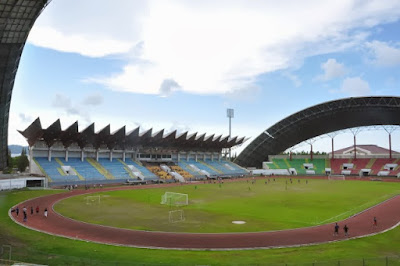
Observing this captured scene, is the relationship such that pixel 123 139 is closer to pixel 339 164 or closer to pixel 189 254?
pixel 189 254

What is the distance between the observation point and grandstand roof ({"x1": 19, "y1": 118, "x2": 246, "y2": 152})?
2862 inches

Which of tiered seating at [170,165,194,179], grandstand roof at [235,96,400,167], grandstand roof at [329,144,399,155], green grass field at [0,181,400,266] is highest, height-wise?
grandstand roof at [235,96,400,167]

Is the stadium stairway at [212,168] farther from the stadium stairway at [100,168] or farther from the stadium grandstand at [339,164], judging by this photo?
the stadium stairway at [100,168]

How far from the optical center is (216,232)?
29.1 meters

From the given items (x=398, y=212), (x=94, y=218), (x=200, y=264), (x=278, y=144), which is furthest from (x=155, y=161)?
(x=200, y=264)

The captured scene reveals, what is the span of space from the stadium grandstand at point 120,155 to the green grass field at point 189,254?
46467 millimetres

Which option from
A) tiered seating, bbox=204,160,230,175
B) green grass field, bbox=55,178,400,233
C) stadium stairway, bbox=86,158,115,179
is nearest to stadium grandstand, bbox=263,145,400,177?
tiered seating, bbox=204,160,230,175

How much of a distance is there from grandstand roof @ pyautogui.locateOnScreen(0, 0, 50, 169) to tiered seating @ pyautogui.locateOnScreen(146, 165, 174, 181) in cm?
4604

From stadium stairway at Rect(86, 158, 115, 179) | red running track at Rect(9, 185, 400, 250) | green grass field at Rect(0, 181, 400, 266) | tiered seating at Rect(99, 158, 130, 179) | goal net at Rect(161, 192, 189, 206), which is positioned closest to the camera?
green grass field at Rect(0, 181, 400, 266)

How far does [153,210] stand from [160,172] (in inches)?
2002

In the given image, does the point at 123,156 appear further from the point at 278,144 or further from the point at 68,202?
the point at 278,144

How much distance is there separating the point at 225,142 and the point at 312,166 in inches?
1374

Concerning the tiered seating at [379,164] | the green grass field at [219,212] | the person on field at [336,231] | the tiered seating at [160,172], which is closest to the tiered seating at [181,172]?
the tiered seating at [160,172]

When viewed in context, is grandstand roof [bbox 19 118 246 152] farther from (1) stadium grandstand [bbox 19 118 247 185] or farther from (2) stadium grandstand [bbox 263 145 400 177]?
(2) stadium grandstand [bbox 263 145 400 177]
